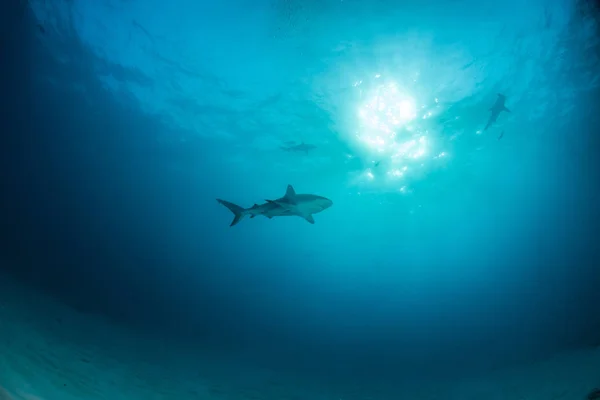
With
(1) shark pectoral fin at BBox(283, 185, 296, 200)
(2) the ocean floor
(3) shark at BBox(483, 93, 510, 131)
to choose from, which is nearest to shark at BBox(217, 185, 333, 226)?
(1) shark pectoral fin at BBox(283, 185, 296, 200)

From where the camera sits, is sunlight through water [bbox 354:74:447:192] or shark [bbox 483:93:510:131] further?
sunlight through water [bbox 354:74:447:192]

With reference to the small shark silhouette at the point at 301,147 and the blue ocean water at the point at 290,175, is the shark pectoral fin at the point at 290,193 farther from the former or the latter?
the small shark silhouette at the point at 301,147

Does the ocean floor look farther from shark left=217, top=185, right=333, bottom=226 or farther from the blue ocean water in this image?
shark left=217, top=185, right=333, bottom=226

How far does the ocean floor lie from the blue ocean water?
142 mm

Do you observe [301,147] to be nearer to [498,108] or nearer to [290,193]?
[498,108]

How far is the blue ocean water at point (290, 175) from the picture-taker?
13.0m

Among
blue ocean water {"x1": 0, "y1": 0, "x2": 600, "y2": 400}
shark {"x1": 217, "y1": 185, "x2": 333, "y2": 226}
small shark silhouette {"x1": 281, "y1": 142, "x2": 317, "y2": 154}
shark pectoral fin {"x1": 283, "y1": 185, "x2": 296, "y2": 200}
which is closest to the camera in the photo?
shark pectoral fin {"x1": 283, "y1": 185, "x2": 296, "y2": 200}

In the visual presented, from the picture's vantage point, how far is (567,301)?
26781mm

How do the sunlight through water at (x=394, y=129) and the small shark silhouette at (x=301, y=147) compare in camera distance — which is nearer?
the sunlight through water at (x=394, y=129)

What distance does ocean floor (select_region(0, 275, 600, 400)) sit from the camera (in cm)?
948

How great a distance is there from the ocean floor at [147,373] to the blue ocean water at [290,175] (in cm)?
14

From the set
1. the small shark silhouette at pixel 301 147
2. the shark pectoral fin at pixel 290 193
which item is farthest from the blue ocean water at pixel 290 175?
the small shark silhouette at pixel 301 147

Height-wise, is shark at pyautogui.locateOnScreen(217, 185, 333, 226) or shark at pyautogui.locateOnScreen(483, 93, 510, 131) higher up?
shark at pyautogui.locateOnScreen(483, 93, 510, 131)

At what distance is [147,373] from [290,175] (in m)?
16.6
